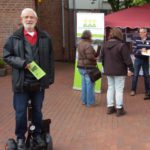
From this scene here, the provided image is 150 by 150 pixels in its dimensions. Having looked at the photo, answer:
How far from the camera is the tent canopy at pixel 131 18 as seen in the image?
11.5m

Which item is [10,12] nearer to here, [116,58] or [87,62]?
[87,62]

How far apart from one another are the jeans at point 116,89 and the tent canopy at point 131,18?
2931mm

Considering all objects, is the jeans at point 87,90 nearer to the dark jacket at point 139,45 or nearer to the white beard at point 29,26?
the dark jacket at point 139,45

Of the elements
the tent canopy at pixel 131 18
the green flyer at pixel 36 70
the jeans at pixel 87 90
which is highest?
the tent canopy at pixel 131 18

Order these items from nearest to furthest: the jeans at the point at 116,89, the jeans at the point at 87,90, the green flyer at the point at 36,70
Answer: the green flyer at the point at 36,70
the jeans at the point at 116,89
the jeans at the point at 87,90

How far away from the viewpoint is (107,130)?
25.5ft

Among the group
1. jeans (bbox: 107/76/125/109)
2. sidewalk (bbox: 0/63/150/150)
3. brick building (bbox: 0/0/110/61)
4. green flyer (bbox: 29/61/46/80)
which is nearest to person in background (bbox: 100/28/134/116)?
jeans (bbox: 107/76/125/109)

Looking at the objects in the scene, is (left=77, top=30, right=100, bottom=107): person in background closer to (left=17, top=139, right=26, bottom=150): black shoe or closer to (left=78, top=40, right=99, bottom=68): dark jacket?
(left=78, top=40, right=99, bottom=68): dark jacket

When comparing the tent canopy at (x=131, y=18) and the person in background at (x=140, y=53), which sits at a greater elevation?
the tent canopy at (x=131, y=18)

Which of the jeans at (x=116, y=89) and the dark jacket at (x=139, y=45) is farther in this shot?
the dark jacket at (x=139, y=45)

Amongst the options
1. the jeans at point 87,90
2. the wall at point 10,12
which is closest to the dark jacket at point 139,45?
the jeans at point 87,90

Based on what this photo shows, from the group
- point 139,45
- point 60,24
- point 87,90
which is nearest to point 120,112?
point 87,90

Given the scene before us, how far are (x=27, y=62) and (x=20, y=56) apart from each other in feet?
0.43

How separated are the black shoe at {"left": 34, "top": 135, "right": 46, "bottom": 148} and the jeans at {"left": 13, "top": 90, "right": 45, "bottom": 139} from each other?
0.06 meters
